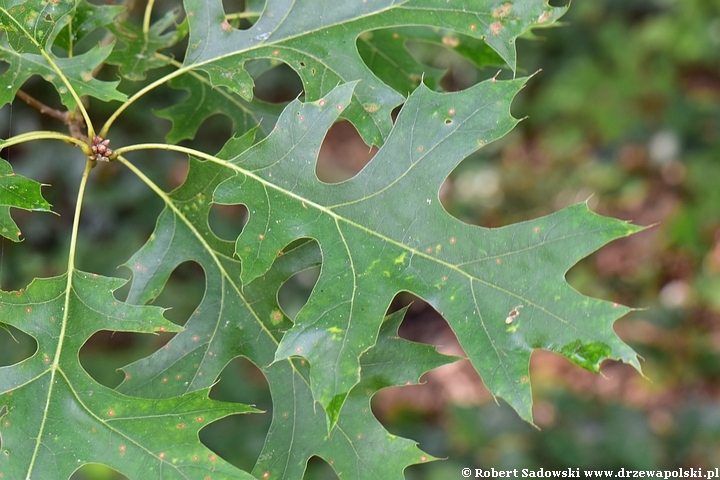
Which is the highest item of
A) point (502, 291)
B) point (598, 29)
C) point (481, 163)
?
point (502, 291)

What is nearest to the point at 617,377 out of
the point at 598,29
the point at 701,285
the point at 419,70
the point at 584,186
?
the point at 701,285

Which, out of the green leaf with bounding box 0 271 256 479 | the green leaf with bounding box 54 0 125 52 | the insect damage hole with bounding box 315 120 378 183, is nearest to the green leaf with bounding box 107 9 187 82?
the green leaf with bounding box 54 0 125 52

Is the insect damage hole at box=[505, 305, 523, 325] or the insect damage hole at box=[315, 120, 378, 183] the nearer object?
the insect damage hole at box=[505, 305, 523, 325]

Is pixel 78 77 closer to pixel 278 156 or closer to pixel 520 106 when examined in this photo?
pixel 278 156

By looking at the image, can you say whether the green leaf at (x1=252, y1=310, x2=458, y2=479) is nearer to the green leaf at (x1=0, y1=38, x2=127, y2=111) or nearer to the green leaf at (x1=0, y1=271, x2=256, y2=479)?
the green leaf at (x1=0, y1=271, x2=256, y2=479)

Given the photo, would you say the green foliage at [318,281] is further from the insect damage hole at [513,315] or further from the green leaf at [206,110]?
the green leaf at [206,110]

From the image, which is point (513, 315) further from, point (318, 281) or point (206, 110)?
point (206, 110)
